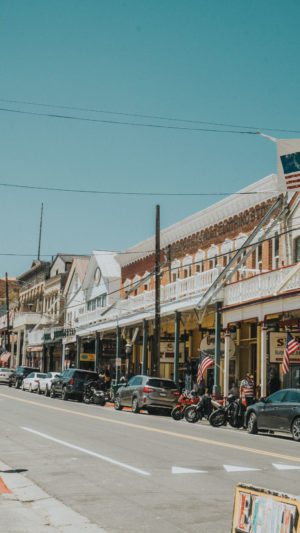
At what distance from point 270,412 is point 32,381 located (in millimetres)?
28857

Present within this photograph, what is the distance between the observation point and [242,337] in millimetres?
33281

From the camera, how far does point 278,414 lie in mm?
19297

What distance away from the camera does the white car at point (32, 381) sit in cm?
4541

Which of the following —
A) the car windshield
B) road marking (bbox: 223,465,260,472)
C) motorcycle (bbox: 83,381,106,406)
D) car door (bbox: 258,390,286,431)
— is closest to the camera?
road marking (bbox: 223,465,260,472)

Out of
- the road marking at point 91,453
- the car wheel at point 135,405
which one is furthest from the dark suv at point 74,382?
the road marking at point 91,453

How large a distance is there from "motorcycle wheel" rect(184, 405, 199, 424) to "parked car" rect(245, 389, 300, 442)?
3.73 m

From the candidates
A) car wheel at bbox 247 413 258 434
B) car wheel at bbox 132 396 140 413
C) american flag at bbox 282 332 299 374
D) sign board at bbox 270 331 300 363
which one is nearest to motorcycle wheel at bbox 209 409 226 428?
car wheel at bbox 247 413 258 434

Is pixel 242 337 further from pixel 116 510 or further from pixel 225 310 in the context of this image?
pixel 116 510

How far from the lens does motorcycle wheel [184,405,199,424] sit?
24.6 m

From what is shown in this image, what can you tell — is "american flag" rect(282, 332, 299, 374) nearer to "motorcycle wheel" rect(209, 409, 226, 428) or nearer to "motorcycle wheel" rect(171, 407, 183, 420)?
"motorcycle wheel" rect(209, 409, 226, 428)

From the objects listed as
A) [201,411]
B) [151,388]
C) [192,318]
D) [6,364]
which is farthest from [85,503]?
[6,364]

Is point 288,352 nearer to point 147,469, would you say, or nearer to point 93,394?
point 147,469

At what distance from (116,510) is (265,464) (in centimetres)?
494

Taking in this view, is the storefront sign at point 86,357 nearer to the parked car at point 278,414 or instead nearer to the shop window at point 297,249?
the shop window at point 297,249
